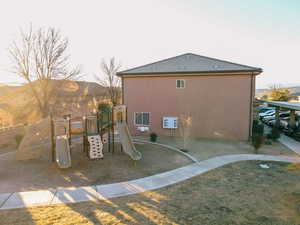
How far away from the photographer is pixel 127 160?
382 inches

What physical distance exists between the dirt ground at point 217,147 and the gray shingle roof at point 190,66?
5363 millimetres

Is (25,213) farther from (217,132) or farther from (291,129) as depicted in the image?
(291,129)

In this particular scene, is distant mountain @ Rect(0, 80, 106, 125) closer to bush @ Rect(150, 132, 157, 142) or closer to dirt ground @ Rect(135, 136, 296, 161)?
bush @ Rect(150, 132, 157, 142)

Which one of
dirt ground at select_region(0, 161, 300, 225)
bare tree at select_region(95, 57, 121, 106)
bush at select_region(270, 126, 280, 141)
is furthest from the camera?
bare tree at select_region(95, 57, 121, 106)

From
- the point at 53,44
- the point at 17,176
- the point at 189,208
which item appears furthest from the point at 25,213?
the point at 53,44

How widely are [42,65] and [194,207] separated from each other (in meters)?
17.6

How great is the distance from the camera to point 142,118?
50.7 ft

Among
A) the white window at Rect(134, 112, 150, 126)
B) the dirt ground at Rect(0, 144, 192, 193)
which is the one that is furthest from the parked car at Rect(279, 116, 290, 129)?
the white window at Rect(134, 112, 150, 126)

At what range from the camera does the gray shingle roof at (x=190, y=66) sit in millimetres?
13586

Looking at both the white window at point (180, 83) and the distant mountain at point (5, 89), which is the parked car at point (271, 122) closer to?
the white window at point (180, 83)

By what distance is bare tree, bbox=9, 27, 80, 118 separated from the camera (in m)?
16.0

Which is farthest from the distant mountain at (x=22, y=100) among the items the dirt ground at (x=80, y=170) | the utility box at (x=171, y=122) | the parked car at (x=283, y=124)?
the parked car at (x=283, y=124)

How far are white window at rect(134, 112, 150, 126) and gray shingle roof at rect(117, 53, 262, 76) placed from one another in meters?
3.47

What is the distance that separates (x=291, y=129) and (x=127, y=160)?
47.7ft
